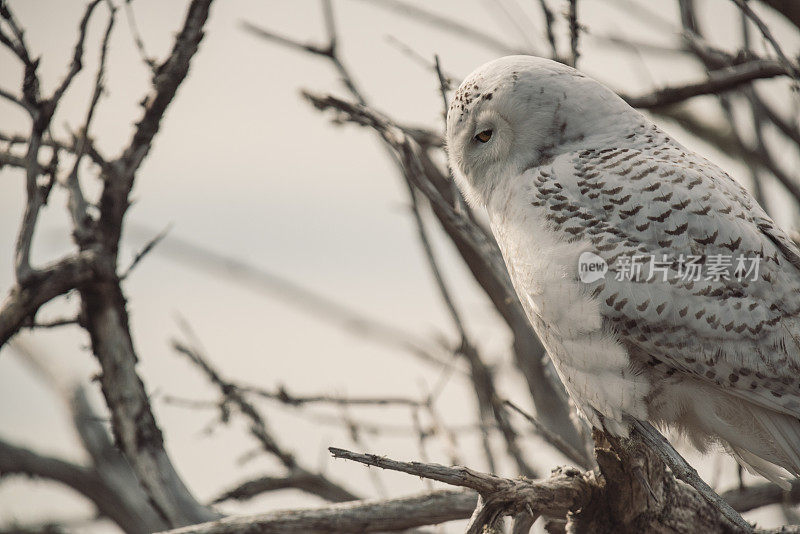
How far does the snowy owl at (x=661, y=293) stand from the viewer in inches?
104

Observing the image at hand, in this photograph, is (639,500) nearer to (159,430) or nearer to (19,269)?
(159,430)

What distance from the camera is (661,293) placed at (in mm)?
2629

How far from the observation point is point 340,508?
2.80 metres

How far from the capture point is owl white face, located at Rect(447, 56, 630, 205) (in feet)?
9.67

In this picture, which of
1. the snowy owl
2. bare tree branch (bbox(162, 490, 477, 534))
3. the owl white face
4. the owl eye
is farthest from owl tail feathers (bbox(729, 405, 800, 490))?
the owl eye

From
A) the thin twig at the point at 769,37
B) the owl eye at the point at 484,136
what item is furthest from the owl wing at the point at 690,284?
the thin twig at the point at 769,37

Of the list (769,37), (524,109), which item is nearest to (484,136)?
(524,109)

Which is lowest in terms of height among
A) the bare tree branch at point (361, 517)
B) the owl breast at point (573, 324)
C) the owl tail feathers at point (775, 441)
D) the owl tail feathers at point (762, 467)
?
the owl tail feathers at point (762, 467)

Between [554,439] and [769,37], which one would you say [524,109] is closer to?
[769,37]

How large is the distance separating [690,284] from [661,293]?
4.4 inches

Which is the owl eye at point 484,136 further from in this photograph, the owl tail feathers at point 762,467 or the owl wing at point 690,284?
the owl tail feathers at point 762,467

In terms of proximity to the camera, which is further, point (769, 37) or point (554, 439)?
point (554, 439)

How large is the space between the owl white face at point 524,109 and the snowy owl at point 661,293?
12 cm

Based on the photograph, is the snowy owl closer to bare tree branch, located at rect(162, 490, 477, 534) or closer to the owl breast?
the owl breast
